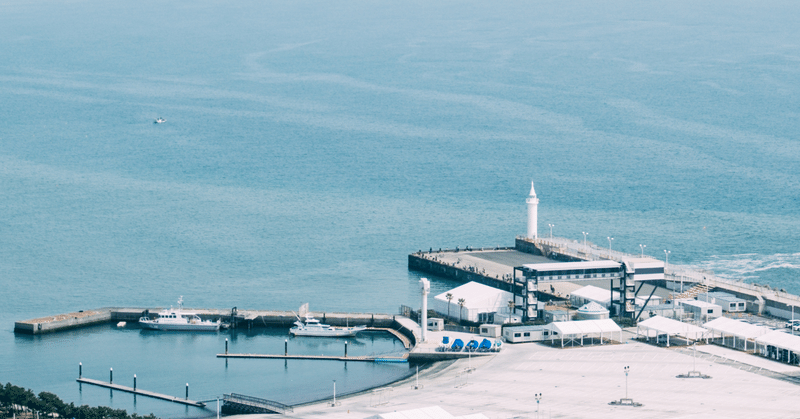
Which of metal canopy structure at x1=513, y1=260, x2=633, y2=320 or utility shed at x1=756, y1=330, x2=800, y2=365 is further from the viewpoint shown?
metal canopy structure at x1=513, y1=260, x2=633, y2=320

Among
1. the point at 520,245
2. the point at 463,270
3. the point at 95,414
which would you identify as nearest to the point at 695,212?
the point at 520,245

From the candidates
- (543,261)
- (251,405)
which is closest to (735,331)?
(251,405)

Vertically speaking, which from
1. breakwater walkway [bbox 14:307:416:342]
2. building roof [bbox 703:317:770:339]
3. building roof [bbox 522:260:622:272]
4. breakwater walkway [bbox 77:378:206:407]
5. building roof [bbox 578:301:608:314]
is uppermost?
building roof [bbox 522:260:622:272]

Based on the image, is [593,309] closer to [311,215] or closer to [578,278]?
[578,278]

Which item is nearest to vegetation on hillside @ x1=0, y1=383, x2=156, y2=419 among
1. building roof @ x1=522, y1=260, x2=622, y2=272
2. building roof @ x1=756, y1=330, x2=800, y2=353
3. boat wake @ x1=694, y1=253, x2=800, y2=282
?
building roof @ x1=522, y1=260, x2=622, y2=272


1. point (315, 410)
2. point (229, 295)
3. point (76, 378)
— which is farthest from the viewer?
point (229, 295)

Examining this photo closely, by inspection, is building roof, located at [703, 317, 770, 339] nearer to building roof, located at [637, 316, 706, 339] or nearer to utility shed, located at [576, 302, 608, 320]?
building roof, located at [637, 316, 706, 339]

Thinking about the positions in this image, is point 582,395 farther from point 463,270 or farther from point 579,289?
point 463,270

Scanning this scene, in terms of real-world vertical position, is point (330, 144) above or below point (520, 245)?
above
